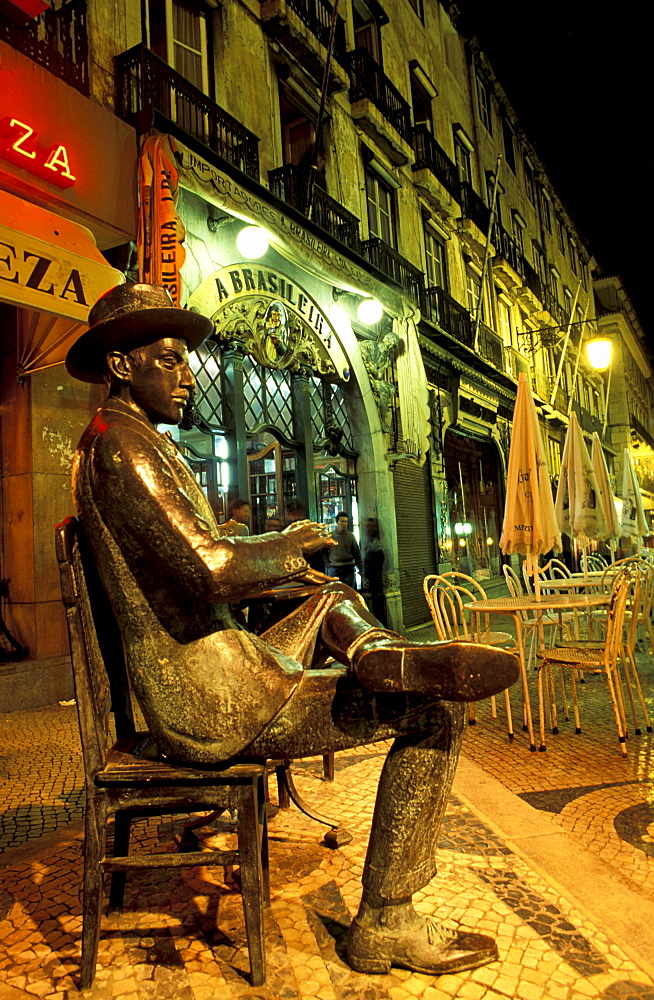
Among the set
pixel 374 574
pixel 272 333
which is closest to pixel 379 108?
pixel 272 333

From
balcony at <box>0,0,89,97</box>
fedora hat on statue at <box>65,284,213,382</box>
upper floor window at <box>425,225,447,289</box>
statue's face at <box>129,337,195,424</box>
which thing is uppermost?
upper floor window at <box>425,225,447,289</box>

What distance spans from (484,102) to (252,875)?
23.8 meters

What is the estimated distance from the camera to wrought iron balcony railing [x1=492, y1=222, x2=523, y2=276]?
749 inches

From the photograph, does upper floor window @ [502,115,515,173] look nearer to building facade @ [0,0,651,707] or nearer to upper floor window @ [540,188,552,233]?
building facade @ [0,0,651,707]

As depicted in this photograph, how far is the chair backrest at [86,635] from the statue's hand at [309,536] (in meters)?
0.61

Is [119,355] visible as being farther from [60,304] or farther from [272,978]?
[60,304]

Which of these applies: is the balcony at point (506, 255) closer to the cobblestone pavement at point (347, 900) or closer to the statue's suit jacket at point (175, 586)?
the cobblestone pavement at point (347, 900)

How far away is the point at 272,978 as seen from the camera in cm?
178

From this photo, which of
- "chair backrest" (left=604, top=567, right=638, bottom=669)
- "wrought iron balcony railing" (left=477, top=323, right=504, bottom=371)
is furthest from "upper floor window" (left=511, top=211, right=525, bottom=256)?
"chair backrest" (left=604, top=567, right=638, bottom=669)

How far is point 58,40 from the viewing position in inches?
259

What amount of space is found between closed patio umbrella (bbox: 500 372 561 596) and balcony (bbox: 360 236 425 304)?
6655 mm

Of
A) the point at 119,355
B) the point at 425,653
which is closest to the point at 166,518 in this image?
the point at 119,355

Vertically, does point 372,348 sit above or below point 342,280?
below

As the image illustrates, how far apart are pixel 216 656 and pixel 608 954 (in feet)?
4.79
